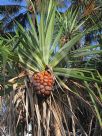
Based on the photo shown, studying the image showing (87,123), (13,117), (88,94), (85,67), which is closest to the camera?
(13,117)

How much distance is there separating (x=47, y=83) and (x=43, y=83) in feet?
0.18

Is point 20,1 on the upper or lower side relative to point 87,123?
upper

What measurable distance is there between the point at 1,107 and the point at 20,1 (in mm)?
22593

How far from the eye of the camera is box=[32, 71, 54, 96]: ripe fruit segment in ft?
22.0

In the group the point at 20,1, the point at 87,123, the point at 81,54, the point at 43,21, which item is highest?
the point at 20,1

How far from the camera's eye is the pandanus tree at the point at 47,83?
22.1 feet

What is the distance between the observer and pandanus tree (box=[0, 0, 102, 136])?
22.1ft

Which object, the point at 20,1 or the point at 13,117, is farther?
the point at 20,1

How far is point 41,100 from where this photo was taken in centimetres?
690

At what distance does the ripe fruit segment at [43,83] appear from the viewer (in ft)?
22.0

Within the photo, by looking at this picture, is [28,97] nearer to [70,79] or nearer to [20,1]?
[70,79]

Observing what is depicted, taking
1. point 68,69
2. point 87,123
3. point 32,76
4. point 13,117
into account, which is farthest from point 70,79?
point 87,123

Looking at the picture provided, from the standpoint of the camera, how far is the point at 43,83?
22.0 ft

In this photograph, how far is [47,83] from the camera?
6.71 metres
